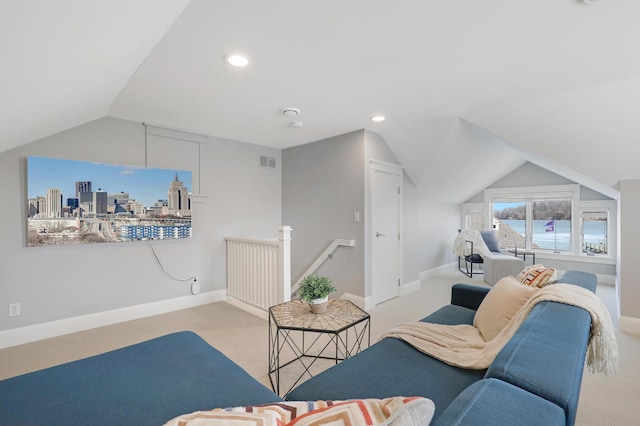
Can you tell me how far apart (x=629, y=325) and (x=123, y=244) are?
554 centimetres

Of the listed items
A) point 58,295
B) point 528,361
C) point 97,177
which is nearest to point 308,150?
point 97,177

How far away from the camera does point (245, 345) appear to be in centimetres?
280

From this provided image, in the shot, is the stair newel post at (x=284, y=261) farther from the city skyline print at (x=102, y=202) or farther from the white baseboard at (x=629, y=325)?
the white baseboard at (x=629, y=325)

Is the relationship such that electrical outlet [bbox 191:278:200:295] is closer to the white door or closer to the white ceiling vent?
the white ceiling vent

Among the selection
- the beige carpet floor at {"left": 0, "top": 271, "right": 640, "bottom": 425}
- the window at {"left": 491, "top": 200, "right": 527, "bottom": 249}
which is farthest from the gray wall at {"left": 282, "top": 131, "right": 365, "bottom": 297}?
the window at {"left": 491, "top": 200, "right": 527, "bottom": 249}

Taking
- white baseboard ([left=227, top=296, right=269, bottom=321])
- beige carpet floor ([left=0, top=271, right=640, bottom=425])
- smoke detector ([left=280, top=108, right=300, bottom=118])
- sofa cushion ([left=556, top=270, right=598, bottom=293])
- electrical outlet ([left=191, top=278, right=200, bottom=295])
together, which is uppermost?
smoke detector ([left=280, top=108, right=300, bottom=118])

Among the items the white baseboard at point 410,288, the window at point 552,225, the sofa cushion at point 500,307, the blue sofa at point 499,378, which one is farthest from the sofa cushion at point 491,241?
the sofa cushion at point 500,307

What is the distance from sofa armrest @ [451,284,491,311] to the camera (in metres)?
2.38

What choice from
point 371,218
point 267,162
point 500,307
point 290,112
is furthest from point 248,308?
point 500,307

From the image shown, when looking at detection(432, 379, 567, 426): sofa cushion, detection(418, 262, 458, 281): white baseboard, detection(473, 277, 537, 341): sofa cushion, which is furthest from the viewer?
detection(418, 262, 458, 281): white baseboard

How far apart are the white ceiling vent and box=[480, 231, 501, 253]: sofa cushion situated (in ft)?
14.1

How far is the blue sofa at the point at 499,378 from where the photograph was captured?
732mm

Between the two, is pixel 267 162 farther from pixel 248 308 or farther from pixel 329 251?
pixel 248 308

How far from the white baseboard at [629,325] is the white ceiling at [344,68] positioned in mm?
1462
